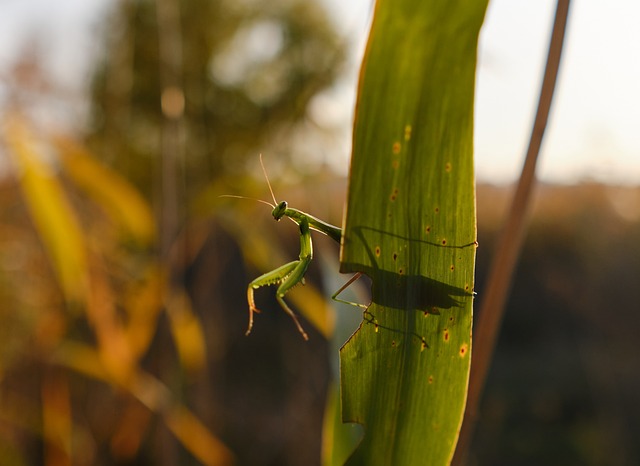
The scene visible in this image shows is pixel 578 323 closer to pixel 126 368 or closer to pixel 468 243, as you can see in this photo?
pixel 126 368

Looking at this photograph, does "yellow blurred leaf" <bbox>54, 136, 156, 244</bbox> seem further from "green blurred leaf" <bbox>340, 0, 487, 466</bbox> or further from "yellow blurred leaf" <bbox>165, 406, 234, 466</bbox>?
"green blurred leaf" <bbox>340, 0, 487, 466</bbox>

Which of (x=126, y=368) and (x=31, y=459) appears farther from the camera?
(x=31, y=459)

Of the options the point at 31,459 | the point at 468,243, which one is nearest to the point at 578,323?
the point at 31,459

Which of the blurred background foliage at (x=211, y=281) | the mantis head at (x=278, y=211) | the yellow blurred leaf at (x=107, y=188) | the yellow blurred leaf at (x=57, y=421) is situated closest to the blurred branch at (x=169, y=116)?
the blurred background foliage at (x=211, y=281)

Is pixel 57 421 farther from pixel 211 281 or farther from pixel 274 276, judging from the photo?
pixel 274 276

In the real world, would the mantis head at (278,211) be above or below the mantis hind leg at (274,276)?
above

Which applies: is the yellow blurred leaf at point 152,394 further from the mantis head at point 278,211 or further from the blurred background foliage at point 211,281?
the mantis head at point 278,211
